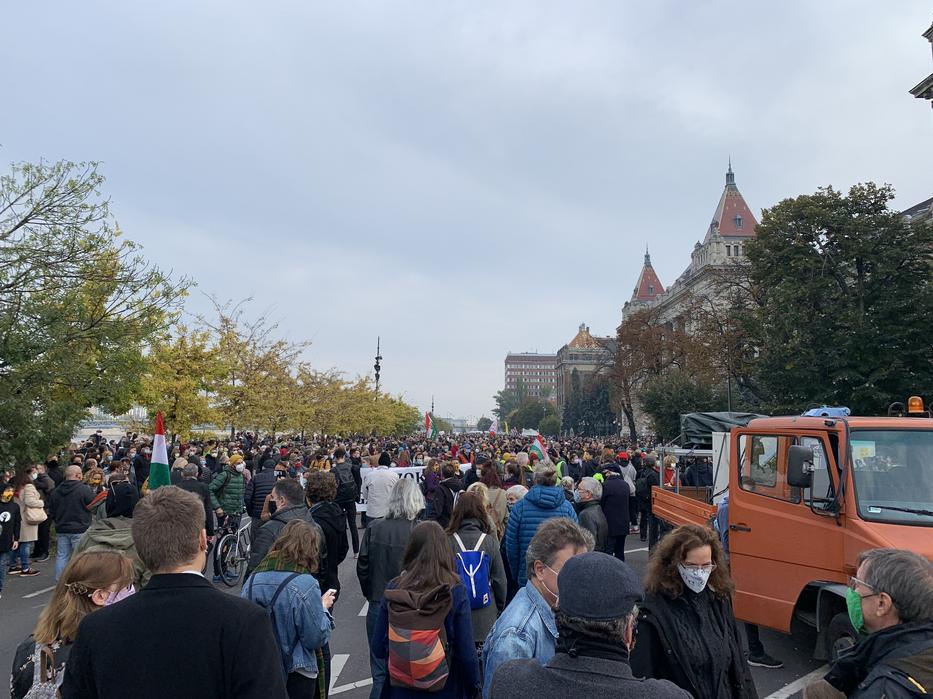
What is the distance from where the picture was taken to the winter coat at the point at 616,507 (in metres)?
10.7

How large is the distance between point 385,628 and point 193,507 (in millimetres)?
1738

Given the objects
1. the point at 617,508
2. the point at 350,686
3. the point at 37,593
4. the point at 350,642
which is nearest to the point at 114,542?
the point at 350,686

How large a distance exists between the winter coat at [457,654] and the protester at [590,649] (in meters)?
1.67

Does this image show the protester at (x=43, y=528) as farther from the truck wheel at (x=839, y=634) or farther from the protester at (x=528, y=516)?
the truck wheel at (x=839, y=634)

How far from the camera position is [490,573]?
525 centimetres

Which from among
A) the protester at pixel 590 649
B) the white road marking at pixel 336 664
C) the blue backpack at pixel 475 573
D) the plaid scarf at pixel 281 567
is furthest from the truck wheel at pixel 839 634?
the protester at pixel 590 649

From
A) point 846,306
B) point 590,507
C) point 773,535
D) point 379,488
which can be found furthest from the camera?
point 846,306

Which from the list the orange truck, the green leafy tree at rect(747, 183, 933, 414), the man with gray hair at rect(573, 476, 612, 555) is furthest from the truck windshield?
the green leafy tree at rect(747, 183, 933, 414)

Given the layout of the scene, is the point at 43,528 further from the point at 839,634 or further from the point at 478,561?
the point at 839,634

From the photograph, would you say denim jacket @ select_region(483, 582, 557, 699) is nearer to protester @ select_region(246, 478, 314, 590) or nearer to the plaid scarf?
the plaid scarf

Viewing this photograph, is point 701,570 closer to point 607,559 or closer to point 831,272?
point 607,559

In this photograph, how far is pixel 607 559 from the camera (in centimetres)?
234

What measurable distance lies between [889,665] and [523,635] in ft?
4.54

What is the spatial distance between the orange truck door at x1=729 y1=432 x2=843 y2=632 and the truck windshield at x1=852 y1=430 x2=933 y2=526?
0.90ft
